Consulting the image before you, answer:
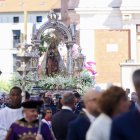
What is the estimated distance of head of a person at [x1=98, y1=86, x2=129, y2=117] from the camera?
5895 mm

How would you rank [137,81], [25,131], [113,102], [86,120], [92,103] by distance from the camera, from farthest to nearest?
[25,131] < [86,120] < [92,103] < [113,102] < [137,81]

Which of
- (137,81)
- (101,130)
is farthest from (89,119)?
(137,81)

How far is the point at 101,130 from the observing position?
235 inches

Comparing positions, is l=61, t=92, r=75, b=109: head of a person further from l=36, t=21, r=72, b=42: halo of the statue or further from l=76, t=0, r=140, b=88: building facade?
l=76, t=0, r=140, b=88: building facade

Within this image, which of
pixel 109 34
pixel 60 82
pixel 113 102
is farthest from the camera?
pixel 109 34

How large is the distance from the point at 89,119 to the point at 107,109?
1379 mm

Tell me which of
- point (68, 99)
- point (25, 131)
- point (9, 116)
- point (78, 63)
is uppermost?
point (78, 63)

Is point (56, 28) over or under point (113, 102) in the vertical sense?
over

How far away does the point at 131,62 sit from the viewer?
36.5 meters

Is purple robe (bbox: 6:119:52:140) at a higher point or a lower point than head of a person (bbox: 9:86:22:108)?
lower

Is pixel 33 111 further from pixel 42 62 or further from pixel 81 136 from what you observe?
pixel 42 62

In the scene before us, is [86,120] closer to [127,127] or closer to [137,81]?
[137,81]

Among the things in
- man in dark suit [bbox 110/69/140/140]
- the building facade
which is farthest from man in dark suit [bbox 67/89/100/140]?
the building facade

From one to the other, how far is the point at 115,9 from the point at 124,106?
119 feet
